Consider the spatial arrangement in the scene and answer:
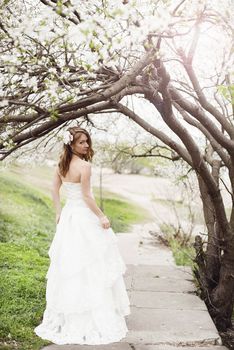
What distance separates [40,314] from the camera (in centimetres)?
632

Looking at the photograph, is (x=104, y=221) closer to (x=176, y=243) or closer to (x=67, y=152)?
(x=67, y=152)

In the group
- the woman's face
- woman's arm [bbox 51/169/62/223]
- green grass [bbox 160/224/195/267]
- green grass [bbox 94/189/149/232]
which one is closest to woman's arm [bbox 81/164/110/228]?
the woman's face

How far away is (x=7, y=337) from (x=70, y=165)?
6.37 feet

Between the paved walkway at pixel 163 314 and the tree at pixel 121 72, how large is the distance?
572mm

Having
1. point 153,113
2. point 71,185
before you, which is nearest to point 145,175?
point 153,113

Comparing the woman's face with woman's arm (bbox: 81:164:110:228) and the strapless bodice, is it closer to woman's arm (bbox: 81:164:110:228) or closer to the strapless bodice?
woman's arm (bbox: 81:164:110:228)

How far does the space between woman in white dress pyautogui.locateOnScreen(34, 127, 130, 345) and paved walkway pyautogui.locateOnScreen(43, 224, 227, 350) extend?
201 mm

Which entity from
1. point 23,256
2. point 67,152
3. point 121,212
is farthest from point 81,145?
point 121,212

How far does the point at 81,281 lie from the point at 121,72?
211cm

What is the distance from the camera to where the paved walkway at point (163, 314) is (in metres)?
5.55

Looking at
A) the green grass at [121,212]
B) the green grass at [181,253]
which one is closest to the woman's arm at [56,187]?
the green grass at [181,253]

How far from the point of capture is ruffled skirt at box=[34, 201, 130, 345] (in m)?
5.20

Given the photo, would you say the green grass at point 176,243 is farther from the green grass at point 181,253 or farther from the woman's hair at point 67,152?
the woman's hair at point 67,152

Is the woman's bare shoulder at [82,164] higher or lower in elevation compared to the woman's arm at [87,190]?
higher
